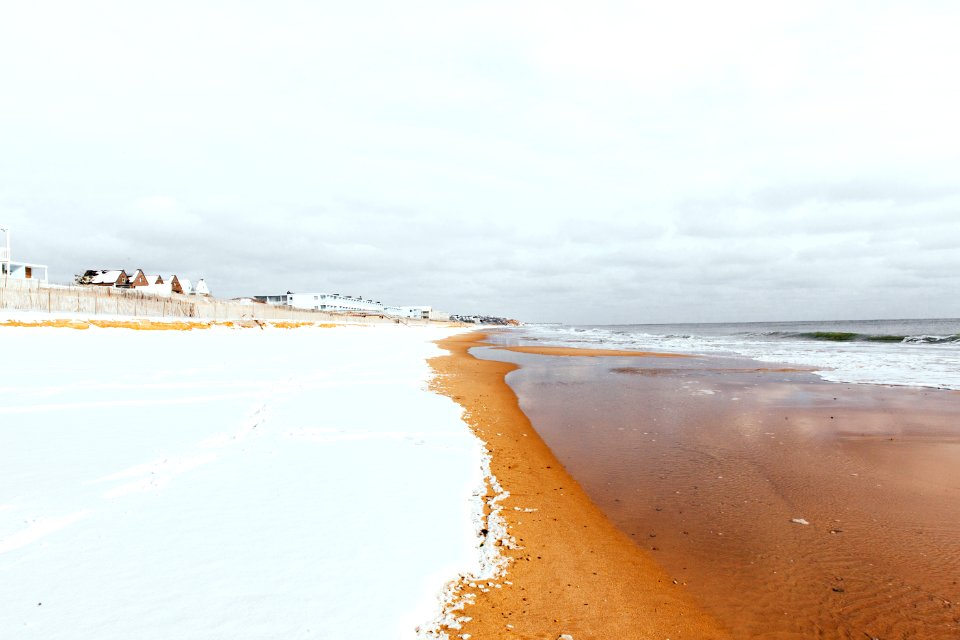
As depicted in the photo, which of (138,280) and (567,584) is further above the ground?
(138,280)

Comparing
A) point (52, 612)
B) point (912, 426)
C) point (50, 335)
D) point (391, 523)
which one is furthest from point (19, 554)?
point (50, 335)

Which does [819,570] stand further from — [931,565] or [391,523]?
[391,523]

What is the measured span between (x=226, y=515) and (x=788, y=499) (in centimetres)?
587

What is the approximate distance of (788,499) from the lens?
211 inches

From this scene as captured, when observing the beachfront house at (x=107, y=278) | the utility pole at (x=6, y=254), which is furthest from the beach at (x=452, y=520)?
the beachfront house at (x=107, y=278)

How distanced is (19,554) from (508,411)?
26.1 feet

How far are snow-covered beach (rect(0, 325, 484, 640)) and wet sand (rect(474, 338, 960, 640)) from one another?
1.93 m

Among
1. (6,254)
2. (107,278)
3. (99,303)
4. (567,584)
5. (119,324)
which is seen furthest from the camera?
(107,278)

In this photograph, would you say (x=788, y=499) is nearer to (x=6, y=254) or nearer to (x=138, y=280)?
(x=6, y=254)

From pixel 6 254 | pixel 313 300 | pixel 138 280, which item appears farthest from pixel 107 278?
pixel 313 300

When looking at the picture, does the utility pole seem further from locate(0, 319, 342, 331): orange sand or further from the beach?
the beach

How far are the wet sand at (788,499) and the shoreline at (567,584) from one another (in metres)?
0.24

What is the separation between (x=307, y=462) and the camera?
17.3 ft

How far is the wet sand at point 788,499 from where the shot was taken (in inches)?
137
